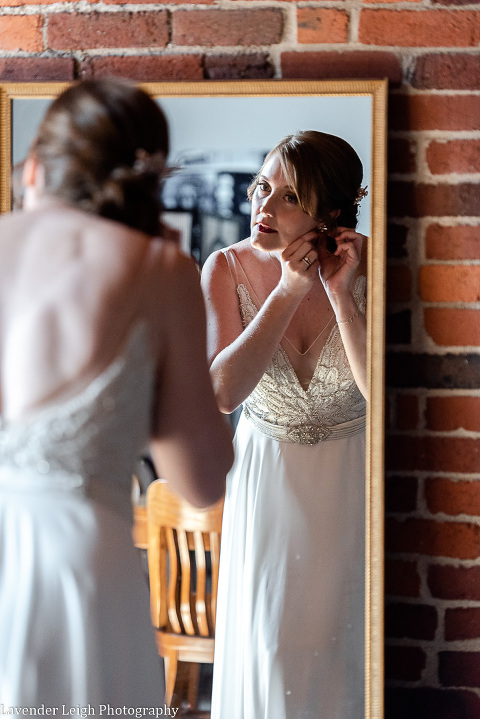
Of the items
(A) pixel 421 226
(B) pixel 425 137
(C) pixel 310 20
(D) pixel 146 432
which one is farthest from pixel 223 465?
(C) pixel 310 20

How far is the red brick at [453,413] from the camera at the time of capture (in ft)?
4.08

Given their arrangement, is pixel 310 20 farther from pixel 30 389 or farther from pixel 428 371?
pixel 30 389

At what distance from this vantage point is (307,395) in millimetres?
1146

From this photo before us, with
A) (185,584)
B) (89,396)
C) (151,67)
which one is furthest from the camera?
(151,67)

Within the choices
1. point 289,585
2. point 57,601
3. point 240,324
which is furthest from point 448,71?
point 57,601

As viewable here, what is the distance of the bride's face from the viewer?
113 cm

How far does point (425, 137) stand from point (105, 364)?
0.73m

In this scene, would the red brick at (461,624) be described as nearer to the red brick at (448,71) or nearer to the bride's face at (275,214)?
the bride's face at (275,214)

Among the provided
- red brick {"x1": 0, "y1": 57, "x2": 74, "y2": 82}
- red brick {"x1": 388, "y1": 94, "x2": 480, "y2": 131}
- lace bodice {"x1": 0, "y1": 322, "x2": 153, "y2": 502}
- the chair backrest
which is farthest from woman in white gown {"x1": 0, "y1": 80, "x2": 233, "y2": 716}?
red brick {"x1": 388, "y1": 94, "x2": 480, "y2": 131}

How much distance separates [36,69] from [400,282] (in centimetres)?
74

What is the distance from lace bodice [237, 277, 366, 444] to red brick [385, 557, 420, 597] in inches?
11.2

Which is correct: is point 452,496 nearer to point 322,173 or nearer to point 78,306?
point 322,173

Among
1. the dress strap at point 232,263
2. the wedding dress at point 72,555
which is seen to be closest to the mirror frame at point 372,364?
the dress strap at point 232,263

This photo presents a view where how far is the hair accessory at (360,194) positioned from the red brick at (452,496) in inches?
19.6
